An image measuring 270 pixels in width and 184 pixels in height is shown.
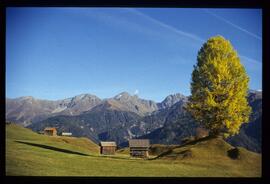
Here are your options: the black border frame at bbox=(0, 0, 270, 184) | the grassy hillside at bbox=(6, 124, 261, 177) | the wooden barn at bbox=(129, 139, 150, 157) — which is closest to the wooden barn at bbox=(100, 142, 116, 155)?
the grassy hillside at bbox=(6, 124, 261, 177)

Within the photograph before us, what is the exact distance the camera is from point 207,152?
80.4ft

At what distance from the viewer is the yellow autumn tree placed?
83.4ft

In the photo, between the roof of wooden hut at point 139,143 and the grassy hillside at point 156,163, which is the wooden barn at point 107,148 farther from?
the roof of wooden hut at point 139,143

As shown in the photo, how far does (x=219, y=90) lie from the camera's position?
84.6 ft

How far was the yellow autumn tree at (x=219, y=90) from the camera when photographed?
25.4 meters

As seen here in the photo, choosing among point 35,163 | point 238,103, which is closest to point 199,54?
point 238,103
